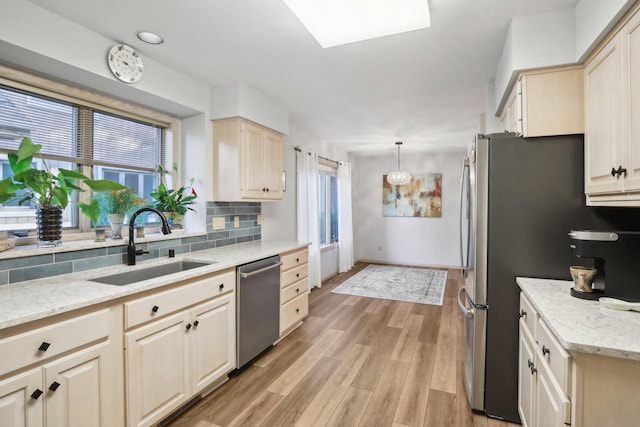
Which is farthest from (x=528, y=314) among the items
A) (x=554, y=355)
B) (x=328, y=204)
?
(x=328, y=204)

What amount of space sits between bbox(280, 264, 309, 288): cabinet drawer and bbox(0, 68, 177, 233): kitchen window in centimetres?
146

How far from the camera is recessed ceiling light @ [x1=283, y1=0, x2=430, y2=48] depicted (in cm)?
167

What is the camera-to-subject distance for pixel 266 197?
3.33 metres

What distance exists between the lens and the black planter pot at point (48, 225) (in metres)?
1.81

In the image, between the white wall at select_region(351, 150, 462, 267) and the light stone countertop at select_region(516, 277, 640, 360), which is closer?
the light stone countertop at select_region(516, 277, 640, 360)

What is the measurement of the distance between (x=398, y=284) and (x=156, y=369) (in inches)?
164

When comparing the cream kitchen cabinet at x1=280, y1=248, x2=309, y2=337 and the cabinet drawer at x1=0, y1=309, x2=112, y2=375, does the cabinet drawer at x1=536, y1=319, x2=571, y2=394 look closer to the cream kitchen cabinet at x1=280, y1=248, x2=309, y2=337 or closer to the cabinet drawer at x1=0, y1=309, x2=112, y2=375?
the cabinet drawer at x1=0, y1=309, x2=112, y2=375

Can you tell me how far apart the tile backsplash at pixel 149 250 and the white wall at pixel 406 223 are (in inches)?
155

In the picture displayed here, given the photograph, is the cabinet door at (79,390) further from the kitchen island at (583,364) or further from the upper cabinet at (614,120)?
the upper cabinet at (614,120)

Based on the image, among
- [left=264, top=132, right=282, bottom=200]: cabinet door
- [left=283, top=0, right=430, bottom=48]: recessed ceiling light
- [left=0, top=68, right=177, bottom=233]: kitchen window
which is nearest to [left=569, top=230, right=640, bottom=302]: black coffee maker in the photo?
[left=283, top=0, right=430, bottom=48]: recessed ceiling light

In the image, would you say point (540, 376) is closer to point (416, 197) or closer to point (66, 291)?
point (66, 291)

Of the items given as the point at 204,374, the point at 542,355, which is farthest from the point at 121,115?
the point at 542,355

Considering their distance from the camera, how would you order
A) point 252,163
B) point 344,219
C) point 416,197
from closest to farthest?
point 252,163
point 344,219
point 416,197

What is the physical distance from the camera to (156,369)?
5.77 ft
